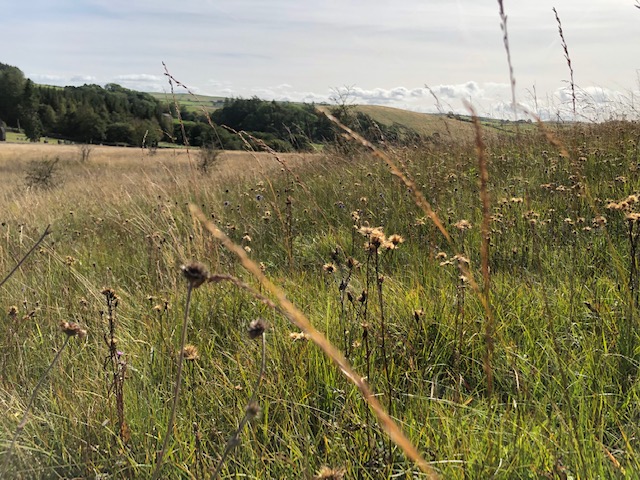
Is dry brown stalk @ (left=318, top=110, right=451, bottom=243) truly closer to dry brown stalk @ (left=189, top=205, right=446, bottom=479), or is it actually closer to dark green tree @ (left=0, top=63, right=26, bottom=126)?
dry brown stalk @ (left=189, top=205, right=446, bottom=479)

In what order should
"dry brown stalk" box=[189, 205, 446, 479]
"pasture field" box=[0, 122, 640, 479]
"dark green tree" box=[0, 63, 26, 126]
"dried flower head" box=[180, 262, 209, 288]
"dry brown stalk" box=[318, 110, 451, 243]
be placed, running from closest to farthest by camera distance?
"dry brown stalk" box=[189, 205, 446, 479]
"dried flower head" box=[180, 262, 209, 288]
"dry brown stalk" box=[318, 110, 451, 243]
"pasture field" box=[0, 122, 640, 479]
"dark green tree" box=[0, 63, 26, 126]

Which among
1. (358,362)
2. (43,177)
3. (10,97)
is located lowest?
(358,362)

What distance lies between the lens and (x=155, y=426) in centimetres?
162

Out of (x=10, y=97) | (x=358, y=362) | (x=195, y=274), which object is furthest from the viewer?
(x=10, y=97)

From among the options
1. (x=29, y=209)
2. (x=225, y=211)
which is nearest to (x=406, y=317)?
(x=225, y=211)

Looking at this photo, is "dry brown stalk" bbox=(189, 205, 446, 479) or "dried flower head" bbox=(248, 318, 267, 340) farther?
"dried flower head" bbox=(248, 318, 267, 340)

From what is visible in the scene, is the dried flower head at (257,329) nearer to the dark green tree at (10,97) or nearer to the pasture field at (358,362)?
the pasture field at (358,362)

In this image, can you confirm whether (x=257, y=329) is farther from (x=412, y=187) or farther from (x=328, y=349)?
(x=412, y=187)

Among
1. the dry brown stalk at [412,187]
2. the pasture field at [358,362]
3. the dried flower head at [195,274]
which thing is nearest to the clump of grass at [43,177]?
the pasture field at [358,362]

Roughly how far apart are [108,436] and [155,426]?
0.15 m

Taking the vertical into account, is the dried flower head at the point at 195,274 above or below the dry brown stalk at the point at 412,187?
below

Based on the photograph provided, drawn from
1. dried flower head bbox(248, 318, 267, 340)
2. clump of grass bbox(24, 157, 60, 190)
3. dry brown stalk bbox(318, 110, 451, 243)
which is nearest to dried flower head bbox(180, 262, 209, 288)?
dried flower head bbox(248, 318, 267, 340)

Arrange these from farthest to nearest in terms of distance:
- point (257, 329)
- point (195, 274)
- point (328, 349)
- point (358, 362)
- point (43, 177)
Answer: point (43, 177), point (358, 362), point (257, 329), point (195, 274), point (328, 349)

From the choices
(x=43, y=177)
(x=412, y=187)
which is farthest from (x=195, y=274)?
(x=43, y=177)
